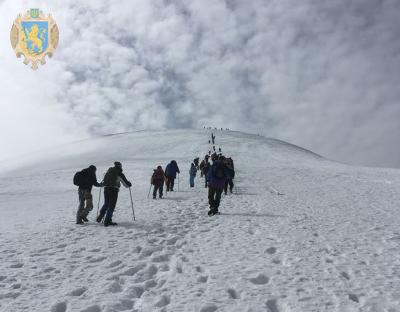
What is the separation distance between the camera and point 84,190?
12078mm

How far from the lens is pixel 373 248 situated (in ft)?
28.6

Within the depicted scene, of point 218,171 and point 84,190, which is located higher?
point 218,171

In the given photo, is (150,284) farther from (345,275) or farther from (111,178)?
(111,178)

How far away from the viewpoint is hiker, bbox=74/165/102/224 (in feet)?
38.8

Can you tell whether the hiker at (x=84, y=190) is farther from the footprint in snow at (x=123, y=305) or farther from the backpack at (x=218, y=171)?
the footprint in snow at (x=123, y=305)

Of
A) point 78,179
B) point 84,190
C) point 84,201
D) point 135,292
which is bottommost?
point 135,292

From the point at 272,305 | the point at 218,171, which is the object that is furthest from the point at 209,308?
the point at 218,171

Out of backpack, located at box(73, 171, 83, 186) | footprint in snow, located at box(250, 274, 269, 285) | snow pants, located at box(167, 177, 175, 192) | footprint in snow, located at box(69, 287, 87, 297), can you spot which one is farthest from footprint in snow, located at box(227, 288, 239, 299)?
snow pants, located at box(167, 177, 175, 192)

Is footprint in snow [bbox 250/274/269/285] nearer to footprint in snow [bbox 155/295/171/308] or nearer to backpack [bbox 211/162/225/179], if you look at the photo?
footprint in snow [bbox 155/295/171/308]

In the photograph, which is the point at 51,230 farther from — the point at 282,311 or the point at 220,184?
the point at 282,311

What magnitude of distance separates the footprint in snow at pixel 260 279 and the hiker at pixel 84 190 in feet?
22.3

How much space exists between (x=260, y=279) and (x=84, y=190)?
7.39 metres

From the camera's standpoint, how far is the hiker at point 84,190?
11.8 m

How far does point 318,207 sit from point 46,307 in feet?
40.0
